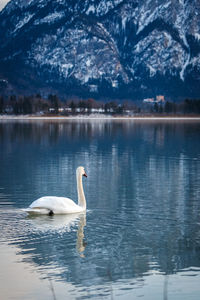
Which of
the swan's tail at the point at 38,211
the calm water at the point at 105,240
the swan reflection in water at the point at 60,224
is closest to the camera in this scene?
the calm water at the point at 105,240

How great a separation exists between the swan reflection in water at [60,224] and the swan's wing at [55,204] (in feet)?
0.95

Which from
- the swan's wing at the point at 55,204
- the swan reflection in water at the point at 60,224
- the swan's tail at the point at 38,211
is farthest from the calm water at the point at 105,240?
the swan's wing at the point at 55,204

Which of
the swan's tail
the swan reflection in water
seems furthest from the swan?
the swan reflection in water

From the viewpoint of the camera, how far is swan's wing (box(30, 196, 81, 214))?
19.6 metres

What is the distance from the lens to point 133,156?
48281mm

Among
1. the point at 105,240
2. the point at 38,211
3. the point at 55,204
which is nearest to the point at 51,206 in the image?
the point at 55,204

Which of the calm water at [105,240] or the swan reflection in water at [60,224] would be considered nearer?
the calm water at [105,240]

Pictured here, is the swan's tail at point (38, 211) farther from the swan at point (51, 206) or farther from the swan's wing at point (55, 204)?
the swan's wing at point (55, 204)

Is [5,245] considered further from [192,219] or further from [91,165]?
[91,165]

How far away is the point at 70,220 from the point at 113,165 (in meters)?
20.4

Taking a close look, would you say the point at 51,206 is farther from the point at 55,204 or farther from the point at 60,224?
the point at 60,224

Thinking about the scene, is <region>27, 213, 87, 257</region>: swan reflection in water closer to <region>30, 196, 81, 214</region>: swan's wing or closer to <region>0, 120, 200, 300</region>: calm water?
<region>0, 120, 200, 300</region>: calm water

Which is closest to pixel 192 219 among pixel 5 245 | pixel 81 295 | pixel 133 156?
pixel 5 245

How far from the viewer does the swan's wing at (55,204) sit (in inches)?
773
